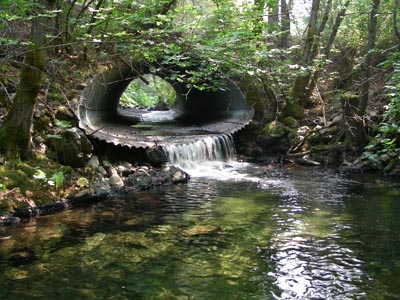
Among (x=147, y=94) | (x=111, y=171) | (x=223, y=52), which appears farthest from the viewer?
(x=147, y=94)

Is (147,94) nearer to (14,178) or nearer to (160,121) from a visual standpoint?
(160,121)

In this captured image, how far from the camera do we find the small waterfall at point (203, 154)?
12.6 meters

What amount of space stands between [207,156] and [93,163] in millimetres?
4686

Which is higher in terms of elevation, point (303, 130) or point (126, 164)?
point (303, 130)

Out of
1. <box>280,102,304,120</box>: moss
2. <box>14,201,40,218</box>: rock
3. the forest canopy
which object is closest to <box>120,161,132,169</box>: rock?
the forest canopy

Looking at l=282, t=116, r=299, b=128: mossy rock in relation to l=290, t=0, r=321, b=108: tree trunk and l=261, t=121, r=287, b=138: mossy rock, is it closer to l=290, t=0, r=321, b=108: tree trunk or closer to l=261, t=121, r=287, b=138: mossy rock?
l=261, t=121, r=287, b=138: mossy rock

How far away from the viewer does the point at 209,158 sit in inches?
544

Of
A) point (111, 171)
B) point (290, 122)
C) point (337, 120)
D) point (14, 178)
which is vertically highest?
point (337, 120)

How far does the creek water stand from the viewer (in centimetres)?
469

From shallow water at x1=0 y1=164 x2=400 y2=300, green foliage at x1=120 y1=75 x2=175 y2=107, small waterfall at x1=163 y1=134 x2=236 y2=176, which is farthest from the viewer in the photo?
green foliage at x1=120 y1=75 x2=175 y2=107

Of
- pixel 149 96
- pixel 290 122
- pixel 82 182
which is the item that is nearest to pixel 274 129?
pixel 290 122

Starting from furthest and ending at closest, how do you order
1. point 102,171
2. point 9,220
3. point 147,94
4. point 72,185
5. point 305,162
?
point 147,94, point 305,162, point 102,171, point 72,185, point 9,220

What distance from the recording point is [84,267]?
207 inches

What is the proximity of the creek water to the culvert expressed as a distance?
3.96m
